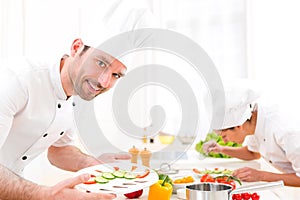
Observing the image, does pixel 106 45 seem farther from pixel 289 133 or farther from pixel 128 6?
pixel 289 133

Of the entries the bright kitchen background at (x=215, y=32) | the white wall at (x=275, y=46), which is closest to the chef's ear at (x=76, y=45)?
the bright kitchen background at (x=215, y=32)

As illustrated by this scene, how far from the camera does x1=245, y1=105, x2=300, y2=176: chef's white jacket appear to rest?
1.74m

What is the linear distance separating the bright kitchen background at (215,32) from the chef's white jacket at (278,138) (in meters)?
0.10

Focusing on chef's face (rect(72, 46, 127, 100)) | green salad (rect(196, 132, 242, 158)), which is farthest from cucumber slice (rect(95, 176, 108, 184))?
green salad (rect(196, 132, 242, 158))

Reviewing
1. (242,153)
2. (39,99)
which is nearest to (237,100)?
(242,153)

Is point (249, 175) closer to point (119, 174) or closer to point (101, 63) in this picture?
point (119, 174)

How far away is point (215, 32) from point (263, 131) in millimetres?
1190

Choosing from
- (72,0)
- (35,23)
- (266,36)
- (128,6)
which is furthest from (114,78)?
(266,36)

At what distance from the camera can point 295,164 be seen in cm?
→ 177

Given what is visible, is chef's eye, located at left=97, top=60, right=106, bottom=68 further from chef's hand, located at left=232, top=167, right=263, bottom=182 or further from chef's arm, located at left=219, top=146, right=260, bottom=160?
chef's arm, located at left=219, top=146, right=260, bottom=160

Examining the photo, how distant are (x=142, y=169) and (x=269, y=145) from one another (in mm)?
615

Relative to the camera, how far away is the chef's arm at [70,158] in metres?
1.71

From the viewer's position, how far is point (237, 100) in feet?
5.84

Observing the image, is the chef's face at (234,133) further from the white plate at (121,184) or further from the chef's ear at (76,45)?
the chef's ear at (76,45)
